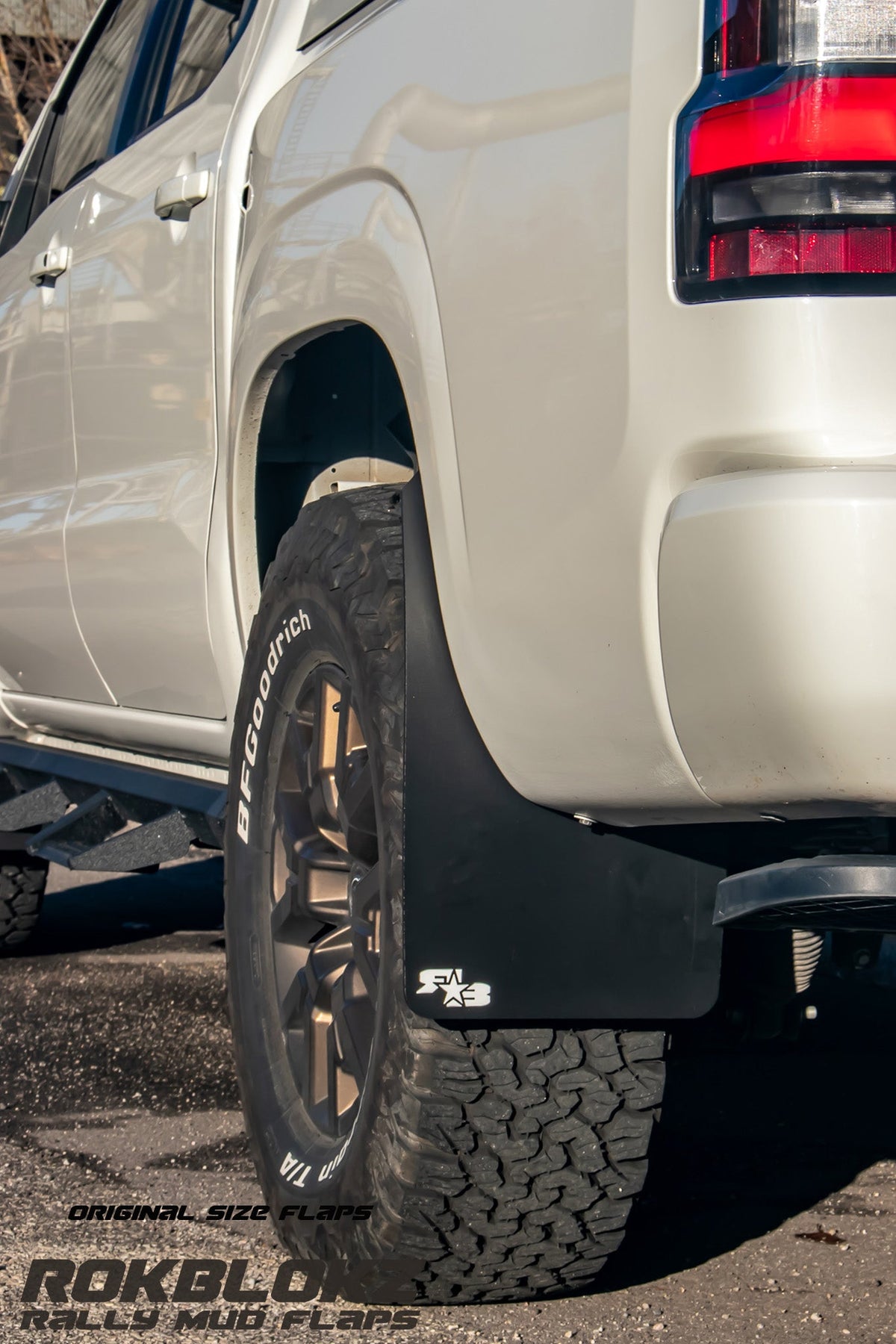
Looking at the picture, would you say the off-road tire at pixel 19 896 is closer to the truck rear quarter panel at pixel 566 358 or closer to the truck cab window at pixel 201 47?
the truck cab window at pixel 201 47

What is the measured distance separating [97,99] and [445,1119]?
9.01ft

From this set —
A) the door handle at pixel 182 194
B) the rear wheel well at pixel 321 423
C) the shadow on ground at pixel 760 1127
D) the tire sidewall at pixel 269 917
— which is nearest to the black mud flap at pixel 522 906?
the tire sidewall at pixel 269 917

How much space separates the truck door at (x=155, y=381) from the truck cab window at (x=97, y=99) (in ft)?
0.73

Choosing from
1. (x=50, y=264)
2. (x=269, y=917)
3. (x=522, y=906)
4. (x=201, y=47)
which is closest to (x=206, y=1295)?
(x=269, y=917)

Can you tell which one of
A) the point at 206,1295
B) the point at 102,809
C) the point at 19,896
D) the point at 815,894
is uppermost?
the point at 815,894

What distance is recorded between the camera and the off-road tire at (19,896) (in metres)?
4.44

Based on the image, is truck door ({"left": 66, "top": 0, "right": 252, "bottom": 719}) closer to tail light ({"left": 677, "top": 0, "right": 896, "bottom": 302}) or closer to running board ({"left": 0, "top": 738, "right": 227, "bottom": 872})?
running board ({"left": 0, "top": 738, "right": 227, "bottom": 872})

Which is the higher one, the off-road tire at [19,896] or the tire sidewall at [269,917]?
the tire sidewall at [269,917]

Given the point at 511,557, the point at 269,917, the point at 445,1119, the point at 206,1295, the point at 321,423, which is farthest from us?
the point at 321,423

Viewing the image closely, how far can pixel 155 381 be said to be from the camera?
273cm

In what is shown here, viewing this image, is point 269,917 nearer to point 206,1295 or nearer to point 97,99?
point 206,1295

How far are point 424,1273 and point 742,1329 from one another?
0.42 m

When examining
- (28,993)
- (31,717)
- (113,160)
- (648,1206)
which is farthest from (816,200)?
(28,993)

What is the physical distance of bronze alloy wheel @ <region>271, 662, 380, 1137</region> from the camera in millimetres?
2027
